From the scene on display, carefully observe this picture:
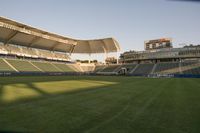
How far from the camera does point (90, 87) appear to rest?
17844 millimetres

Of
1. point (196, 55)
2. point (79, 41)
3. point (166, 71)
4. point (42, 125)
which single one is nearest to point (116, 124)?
point (42, 125)

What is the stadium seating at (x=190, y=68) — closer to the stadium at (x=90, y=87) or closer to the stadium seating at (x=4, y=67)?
the stadium at (x=90, y=87)

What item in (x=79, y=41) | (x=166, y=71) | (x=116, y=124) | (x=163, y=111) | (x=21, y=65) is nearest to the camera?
(x=116, y=124)

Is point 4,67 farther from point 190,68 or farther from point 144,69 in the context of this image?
point 190,68

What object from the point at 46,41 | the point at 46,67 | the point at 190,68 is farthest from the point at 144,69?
the point at 46,41

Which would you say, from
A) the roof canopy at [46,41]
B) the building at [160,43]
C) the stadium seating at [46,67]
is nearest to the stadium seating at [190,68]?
the roof canopy at [46,41]

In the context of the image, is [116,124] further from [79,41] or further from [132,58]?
[132,58]

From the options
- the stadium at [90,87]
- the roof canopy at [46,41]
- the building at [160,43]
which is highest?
the building at [160,43]

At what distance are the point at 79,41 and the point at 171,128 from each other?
7132cm

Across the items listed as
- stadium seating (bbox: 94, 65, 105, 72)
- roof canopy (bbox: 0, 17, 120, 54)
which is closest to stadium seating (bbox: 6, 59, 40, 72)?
roof canopy (bbox: 0, 17, 120, 54)

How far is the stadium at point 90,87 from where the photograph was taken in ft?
19.1

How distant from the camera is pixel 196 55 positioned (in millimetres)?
69812

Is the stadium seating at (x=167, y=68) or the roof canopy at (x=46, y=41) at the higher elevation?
the roof canopy at (x=46, y=41)

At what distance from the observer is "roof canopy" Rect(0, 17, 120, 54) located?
47281mm
